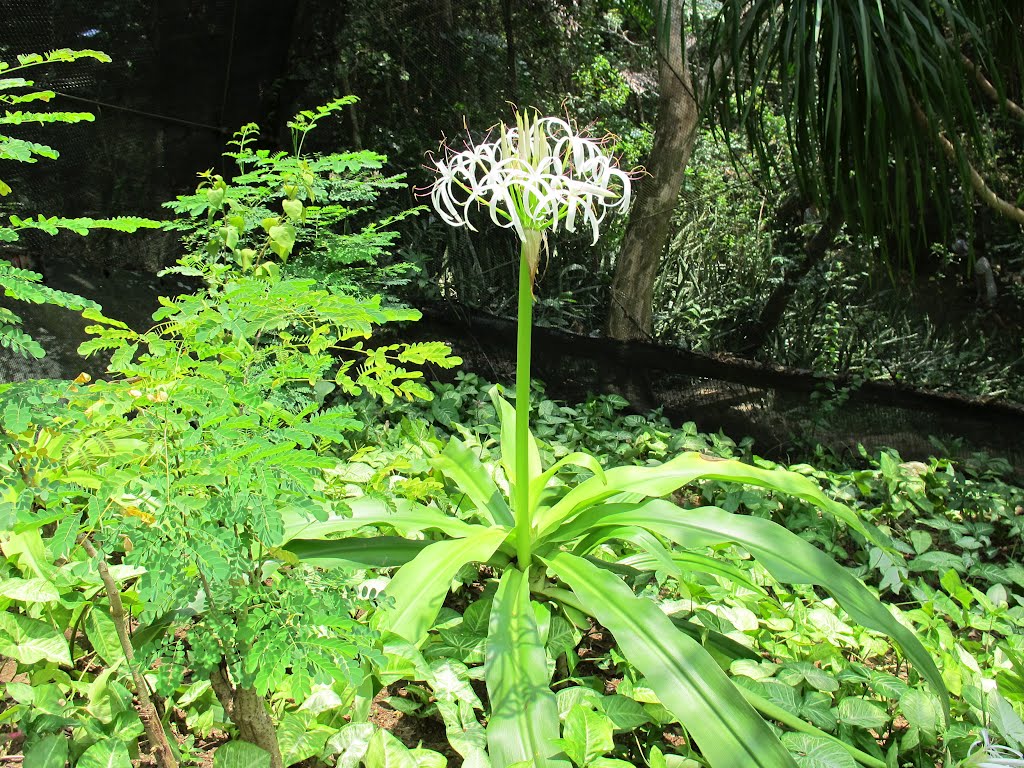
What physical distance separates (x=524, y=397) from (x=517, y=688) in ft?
1.68

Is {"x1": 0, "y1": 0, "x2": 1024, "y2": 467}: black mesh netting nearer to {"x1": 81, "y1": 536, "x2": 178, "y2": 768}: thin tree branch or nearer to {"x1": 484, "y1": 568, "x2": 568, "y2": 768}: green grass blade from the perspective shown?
{"x1": 81, "y1": 536, "x2": 178, "y2": 768}: thin tree branch

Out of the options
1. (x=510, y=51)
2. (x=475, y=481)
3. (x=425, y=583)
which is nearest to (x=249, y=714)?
(x=425, y=583)

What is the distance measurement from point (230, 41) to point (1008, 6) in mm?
3045

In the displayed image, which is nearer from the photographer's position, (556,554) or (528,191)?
(528,191)

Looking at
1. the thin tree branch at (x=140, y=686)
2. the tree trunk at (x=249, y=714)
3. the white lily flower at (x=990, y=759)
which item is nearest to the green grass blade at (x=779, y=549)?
the white lily flower at (x=990, y=759)

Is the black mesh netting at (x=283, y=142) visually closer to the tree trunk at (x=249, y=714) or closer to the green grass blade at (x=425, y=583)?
the green grass blade at (x=425, y=583)

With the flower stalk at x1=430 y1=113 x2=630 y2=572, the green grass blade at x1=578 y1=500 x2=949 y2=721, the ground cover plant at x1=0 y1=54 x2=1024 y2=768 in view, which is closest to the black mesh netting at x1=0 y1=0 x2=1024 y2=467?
the ground cover plant at x1=0 y1=54 x2=1024 y2=768

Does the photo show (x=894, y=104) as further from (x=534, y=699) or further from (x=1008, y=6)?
(x=534, y=699)

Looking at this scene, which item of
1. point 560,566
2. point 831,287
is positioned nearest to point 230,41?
point 560,566

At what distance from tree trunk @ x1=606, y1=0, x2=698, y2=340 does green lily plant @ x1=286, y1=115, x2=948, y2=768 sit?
2196 mm

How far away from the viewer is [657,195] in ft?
11.8

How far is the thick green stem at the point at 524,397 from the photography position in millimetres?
1264

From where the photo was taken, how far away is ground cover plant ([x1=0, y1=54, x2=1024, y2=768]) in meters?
0.88

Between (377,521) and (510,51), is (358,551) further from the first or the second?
(510,51)
